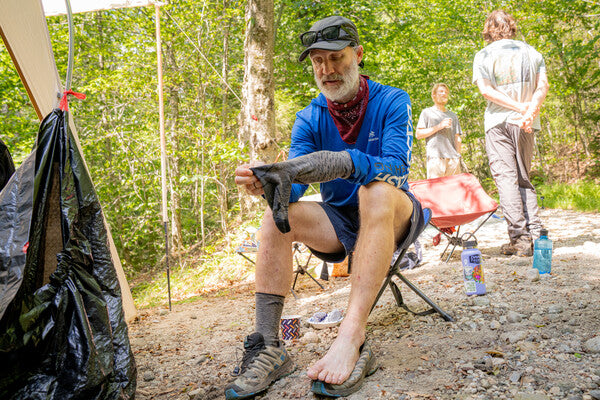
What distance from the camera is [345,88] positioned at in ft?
6.24

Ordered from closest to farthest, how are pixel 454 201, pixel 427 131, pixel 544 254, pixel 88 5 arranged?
1. pixel 544 254
2. pixel 454 201
3. pixel 88 5
4. pixel 427 131

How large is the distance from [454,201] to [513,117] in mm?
925

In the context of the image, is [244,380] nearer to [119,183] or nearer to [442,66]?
[119,183]

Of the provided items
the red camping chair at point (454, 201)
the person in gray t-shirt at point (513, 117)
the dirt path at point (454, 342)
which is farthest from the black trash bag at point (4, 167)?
the person in gray t-shirt at point (513, 117)

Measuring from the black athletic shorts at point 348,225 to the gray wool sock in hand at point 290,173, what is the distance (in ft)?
1.32

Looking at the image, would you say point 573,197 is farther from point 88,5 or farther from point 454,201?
point 88,5

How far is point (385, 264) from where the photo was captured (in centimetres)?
159

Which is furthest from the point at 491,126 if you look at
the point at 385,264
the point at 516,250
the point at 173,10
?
the point at 173,10

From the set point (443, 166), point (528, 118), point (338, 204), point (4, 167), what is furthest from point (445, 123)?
point (4, 167)

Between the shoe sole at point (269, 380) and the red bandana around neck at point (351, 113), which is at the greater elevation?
the red bandana around neck at point (351, 113)

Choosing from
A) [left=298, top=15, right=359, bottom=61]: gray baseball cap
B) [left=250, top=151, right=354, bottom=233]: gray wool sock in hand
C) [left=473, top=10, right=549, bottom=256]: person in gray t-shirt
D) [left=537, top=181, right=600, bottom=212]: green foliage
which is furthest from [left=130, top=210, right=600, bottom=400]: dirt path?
[left=537, top=181, right=600, bottom=212]: green foliage

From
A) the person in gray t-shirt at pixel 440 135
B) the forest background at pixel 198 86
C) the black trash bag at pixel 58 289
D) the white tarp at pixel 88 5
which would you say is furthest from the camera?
the forest background at pixel 198 86

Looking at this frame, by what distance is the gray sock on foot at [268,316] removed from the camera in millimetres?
1660

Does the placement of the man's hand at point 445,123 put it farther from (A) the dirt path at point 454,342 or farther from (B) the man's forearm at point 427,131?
(A) the dirt path at point 454,342
